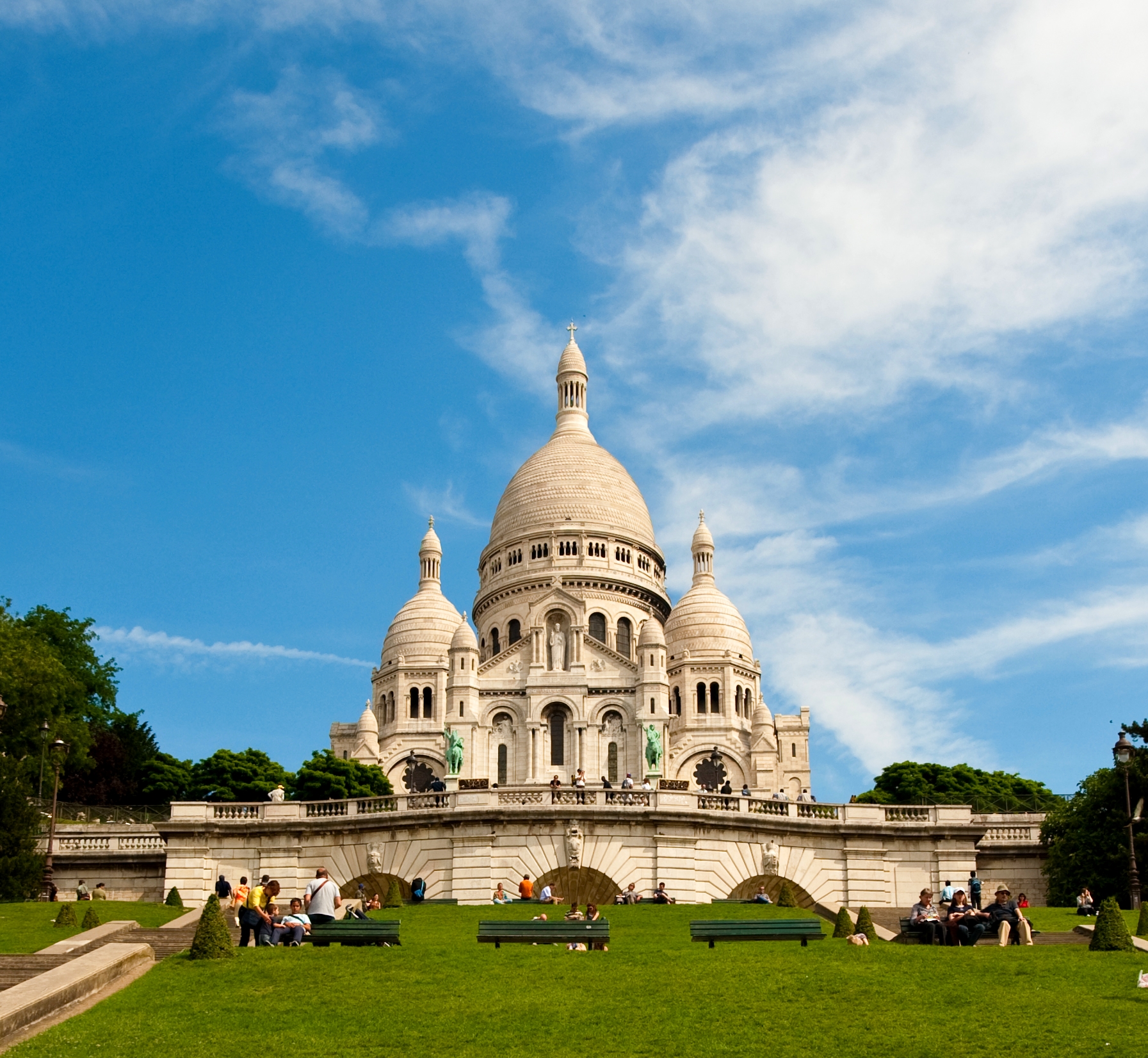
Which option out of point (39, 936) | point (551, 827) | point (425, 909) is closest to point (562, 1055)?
point (39, 936)

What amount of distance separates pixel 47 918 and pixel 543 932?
1421 centimetres

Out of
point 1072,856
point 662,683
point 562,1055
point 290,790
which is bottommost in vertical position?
point 562,1055

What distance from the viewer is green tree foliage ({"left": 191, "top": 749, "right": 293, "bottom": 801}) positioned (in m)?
78.3

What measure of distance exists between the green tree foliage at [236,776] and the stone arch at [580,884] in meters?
36.8

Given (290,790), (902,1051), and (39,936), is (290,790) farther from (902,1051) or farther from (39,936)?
(902,1051)

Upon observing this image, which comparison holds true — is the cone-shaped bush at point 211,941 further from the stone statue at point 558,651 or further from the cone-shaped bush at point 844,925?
the stone statue at point 558,651

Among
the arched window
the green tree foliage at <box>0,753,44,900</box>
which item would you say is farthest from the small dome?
the green tree foliage at <box>0,753,44,900</box>

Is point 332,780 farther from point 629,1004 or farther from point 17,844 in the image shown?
point 629,1004

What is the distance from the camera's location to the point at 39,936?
30.5 m

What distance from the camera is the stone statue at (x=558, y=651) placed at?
356 feet

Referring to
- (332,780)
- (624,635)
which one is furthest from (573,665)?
(332,780)

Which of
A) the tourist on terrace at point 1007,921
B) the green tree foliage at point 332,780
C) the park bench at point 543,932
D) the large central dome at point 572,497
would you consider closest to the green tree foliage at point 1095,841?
the tourist on terrace at point 1007,921

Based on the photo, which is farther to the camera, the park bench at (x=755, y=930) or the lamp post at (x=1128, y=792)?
the lamp post at (x=1128, y=792)

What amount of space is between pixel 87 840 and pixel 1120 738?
100 ft
